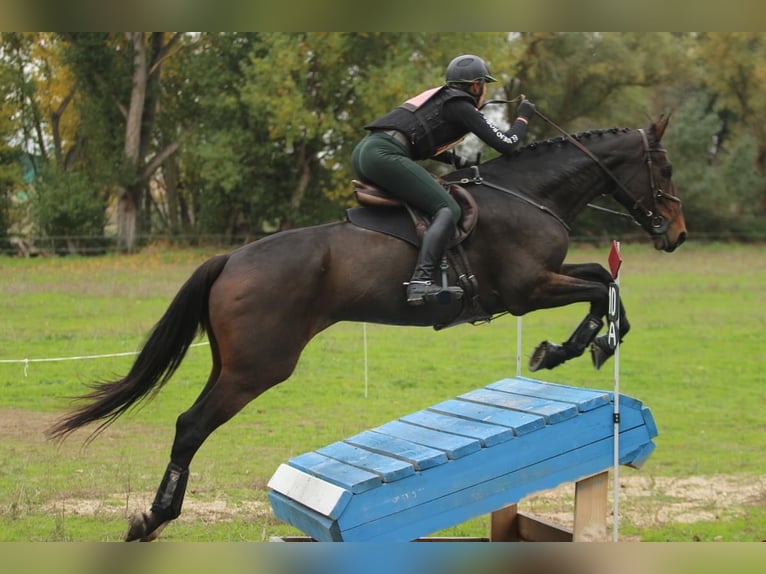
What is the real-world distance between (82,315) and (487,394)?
37.9ft

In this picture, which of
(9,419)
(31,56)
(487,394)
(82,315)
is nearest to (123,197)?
(31,56)

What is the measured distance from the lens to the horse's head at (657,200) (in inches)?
230

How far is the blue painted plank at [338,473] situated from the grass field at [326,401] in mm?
→ 999

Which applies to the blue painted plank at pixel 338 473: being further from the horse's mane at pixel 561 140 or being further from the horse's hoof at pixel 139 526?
the horse's mane at pixel 561 140

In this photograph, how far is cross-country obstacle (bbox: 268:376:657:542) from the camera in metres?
4.57

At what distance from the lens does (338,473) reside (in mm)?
4832

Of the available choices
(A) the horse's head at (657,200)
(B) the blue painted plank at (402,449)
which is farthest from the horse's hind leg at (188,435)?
→ (A) the horse's head at (657,200)

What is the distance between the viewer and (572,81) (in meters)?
35.4

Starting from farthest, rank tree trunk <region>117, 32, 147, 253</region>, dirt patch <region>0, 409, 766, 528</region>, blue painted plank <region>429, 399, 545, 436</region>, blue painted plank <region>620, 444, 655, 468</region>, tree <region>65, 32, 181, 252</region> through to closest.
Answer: tree trunk <region>117, 32, 147, 253</region> < tree <region>65, 32, 181, 252</region> < dirt patch <region>0, 409, 766, 528</region> < blue painted plank <region>620, 444, 655, 468</region> < blue painted plank <region>429, 399, 545, 436</region>

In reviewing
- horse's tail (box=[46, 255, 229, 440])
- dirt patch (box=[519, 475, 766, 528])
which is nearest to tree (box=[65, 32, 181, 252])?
dirt patch (box=[519, 475, 766, 528])

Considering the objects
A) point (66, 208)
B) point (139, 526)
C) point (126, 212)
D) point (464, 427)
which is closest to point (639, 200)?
point (464, 427)

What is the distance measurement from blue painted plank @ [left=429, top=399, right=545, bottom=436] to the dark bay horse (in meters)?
0.39

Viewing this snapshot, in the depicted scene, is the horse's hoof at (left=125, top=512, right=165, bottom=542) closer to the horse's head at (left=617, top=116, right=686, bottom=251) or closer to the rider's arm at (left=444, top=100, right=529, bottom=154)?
the rider's arm at (left=444, top=100, right=529, bottom=154)

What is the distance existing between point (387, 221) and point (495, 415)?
126 cm
